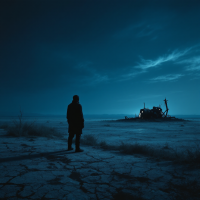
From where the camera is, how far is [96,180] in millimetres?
2986

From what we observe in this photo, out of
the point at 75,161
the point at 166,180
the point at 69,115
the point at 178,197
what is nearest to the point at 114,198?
the point at 178,197

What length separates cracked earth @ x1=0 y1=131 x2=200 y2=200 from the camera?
2424mm

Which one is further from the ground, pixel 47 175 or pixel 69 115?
pixel 69 115

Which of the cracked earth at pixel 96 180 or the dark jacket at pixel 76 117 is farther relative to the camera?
the dark jacket at pixel 76 117

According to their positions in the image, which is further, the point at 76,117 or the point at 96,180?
the point at 76,117

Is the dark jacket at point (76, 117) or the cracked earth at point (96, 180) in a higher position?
the dark jacket at point (76, 117)

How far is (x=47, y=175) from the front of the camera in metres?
3.19

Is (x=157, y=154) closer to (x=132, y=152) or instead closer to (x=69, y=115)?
(x=132, y=152)

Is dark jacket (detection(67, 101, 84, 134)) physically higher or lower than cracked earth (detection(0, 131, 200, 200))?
higher

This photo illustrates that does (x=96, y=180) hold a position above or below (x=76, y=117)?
below

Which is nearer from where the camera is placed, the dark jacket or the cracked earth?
the cracked earth

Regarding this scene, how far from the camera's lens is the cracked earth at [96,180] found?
95.4 inches

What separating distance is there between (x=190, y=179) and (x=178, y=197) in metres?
0.91

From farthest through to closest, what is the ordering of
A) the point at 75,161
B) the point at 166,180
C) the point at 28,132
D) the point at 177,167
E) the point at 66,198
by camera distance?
the point at 28,132
the point at 75,161
the point at 177,167
the point at 166,180
the point at 66,198
